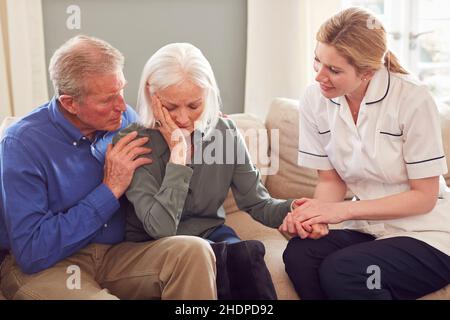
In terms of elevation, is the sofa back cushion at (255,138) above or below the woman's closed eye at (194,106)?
below

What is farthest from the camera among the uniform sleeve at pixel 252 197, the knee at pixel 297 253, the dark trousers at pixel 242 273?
the uniform sleeve at pixel 252 197

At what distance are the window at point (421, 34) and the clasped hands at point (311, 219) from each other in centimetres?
154

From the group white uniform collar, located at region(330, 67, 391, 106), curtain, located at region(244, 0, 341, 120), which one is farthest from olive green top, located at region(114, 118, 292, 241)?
curtain, located at region(244, 0, 341, 120)

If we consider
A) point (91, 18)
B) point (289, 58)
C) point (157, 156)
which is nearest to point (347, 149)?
point (157, 156)

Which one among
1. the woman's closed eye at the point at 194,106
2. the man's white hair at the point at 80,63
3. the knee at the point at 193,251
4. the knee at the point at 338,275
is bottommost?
the knee at the point at 338,275

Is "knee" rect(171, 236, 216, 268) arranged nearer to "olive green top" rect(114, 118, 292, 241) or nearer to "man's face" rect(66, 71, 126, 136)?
"olive green top" rect(114, 118, 292, 241)

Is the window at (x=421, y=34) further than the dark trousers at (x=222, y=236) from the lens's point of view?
Yes

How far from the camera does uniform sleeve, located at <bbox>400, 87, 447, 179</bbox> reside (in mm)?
1809

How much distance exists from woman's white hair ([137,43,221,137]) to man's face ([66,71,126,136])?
0.07 metres

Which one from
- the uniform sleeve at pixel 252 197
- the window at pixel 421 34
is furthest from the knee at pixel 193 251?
the window at pixel 421 34

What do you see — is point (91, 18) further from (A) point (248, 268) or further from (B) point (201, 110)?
(A) point (248, 268)

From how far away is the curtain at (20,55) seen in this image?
2650 millimetres

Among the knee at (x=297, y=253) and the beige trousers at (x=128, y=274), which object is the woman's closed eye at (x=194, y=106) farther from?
the knee at (x=297, y=253)

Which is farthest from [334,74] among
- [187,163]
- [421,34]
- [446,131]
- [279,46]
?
[421,34]
